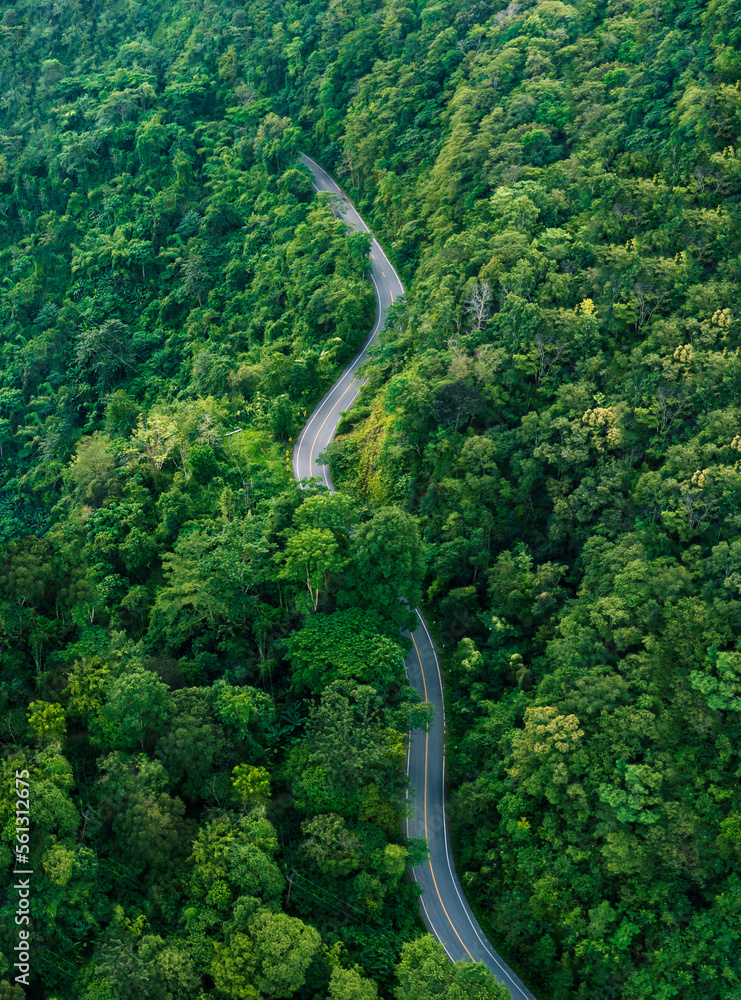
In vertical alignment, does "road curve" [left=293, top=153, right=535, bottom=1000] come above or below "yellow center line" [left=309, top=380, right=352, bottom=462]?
below

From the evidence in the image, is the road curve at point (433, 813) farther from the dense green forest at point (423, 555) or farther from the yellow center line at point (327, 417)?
the dense green forest at point (423, 555)

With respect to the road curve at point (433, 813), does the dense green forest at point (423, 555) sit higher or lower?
higher

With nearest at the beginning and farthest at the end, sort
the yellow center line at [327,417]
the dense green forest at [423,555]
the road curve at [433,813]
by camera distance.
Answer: the dense green forest at [423,555] < the road curve at [433,813] < the yellow center line at [327,417]

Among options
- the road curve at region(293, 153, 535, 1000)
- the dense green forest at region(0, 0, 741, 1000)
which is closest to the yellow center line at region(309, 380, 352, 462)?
the road curve at region(293, 153, 535, 1000)

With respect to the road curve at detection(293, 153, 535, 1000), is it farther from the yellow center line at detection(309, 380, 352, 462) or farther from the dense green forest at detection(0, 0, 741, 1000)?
the dense green forest at detection(0, 0, 741, 1000)

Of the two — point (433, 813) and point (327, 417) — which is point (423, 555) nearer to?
point (433, 813)

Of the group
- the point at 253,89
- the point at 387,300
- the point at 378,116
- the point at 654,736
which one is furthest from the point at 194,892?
the point at 253,89

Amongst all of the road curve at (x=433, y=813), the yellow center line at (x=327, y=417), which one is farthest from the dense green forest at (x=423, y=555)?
the yellow center line at (x=327, y=417)

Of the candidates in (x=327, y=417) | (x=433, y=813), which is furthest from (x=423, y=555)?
(x=327, y=417)
